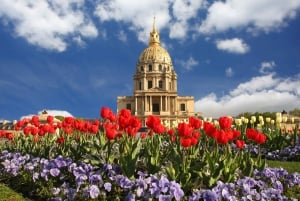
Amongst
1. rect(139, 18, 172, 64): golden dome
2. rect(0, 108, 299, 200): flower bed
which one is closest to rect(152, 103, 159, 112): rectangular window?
rect(139, 18, 172, 64): golden dome

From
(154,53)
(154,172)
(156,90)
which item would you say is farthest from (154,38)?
(154,172)

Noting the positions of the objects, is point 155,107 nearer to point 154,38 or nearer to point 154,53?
point 154,53

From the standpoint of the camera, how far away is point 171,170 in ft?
18.4

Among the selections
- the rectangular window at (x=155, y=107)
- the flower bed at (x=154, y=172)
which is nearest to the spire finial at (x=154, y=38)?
the rectangular window at (x=155, y=107)

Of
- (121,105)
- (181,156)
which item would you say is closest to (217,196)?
(181,156)

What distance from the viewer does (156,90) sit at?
82.8m

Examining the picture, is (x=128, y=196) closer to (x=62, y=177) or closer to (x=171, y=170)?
(x=171, y=170)

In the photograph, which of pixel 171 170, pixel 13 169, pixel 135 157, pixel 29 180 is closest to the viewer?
pixel 171 170

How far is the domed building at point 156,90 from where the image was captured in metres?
81.3

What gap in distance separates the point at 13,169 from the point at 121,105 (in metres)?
77.1

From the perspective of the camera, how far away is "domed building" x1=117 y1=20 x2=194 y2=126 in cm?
8131

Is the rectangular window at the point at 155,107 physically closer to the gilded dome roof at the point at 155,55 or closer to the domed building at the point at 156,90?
the domed building at the point at 156,90

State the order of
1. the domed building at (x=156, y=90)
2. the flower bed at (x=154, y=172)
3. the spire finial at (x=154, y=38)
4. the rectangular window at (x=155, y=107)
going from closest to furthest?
the flower bed at (x=154, y=172)
the domed building at (x=156, y=90)
the rectangular window at (x=155, y=107)
the spire finial at (x=154, y=38)

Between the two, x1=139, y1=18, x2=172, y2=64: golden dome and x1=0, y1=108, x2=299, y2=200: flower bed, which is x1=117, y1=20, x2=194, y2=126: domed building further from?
x1=0, y1=108, x2=299, y2=200: flower bed
